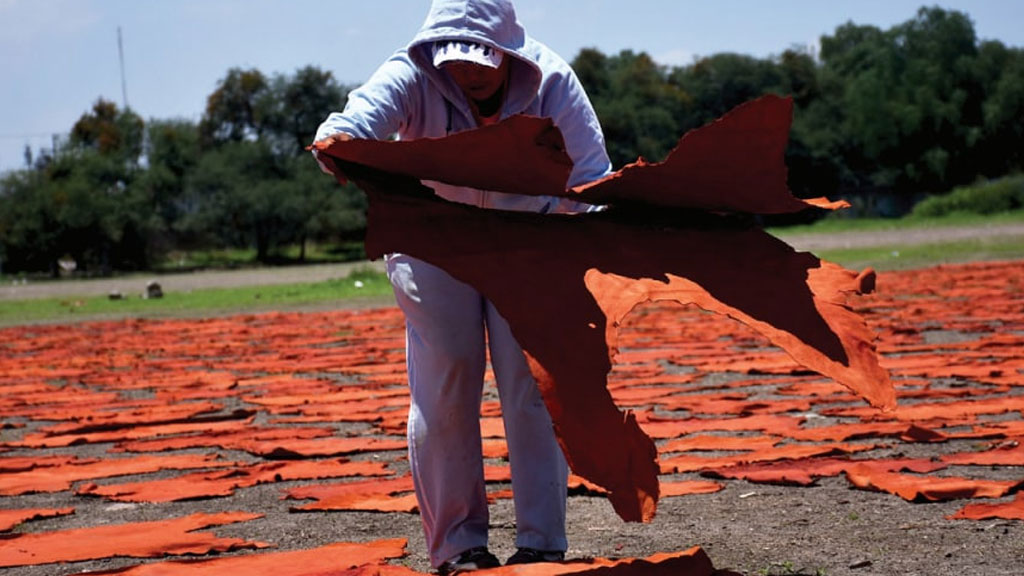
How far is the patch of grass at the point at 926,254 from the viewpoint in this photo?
1656 cm

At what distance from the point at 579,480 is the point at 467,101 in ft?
5.30

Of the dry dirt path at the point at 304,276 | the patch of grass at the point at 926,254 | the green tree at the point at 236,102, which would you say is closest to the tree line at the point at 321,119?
the green tree at the point at 236,102

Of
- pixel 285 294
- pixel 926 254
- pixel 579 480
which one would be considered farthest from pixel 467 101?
pixel 926 254

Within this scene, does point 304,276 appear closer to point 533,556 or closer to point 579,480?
point 579,480

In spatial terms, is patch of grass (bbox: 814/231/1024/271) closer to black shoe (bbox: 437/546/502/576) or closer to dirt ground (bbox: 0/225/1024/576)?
dirt ground (bbox: 0/225/1024/576)

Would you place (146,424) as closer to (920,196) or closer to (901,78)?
(920,196)

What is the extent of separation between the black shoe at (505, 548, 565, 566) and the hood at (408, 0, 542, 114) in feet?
3.38

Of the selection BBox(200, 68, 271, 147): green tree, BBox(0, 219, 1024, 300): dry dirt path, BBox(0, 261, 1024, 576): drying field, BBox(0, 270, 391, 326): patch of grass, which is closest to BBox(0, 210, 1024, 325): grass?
BBox(0, 270, 391, 326): patch of grass

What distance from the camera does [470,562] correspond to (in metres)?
2.88

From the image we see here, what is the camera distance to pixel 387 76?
2.84 meters

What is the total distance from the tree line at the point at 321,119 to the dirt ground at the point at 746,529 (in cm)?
3061

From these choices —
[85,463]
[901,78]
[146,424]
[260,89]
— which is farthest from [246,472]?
[901,78]

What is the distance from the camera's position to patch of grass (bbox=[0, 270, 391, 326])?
51.0 feet

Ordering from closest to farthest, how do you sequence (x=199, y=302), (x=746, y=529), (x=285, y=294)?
(x=746, y=529), (x=199, y=302), (x=285, y=294)
